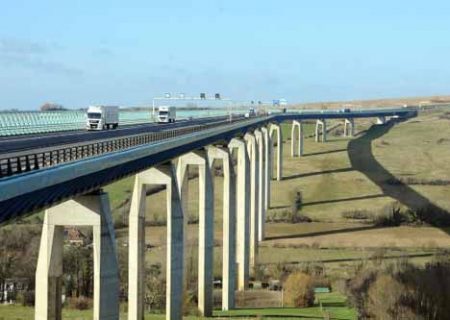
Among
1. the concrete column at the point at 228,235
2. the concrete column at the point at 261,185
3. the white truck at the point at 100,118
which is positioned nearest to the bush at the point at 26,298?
the white truck at the point at 100,118

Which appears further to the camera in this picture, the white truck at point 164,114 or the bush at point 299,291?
the white truck at point 164,114

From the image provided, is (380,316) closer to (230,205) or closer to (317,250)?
(230,205)

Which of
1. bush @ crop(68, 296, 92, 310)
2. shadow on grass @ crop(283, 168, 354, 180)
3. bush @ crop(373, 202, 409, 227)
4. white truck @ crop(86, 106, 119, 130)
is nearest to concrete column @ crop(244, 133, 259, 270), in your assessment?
bush @ crop(373, 202, 409, 227)

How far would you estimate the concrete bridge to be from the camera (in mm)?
25594

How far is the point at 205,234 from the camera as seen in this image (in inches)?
2328

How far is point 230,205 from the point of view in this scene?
68.3 metres

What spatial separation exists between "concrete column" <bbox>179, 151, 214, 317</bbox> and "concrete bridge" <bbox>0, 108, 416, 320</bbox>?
7 cm

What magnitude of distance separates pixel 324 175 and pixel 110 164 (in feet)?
312

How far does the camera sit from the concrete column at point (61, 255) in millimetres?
31188

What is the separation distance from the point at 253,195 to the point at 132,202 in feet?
141

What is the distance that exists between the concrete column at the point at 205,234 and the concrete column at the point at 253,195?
18655 millimetres

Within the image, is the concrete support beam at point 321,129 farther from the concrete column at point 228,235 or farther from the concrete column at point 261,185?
the concrete column at point 228,235

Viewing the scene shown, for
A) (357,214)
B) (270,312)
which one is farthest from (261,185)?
(270,312)

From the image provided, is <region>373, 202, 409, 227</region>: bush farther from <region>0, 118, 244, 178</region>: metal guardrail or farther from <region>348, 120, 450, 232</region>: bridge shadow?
<region>0, 118, 244, 178</region>: metal guardrail
